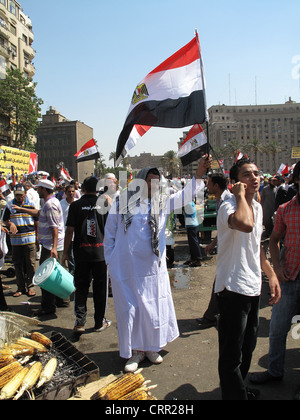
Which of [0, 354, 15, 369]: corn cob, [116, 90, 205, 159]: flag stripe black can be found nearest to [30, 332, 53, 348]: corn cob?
[0, 354, 15, 369]: corn cob

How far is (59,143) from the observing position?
103 meters

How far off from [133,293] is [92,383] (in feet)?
3.14

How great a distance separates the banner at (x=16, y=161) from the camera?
45.4ft

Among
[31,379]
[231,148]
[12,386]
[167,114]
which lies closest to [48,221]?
[167,114]

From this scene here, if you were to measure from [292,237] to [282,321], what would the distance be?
0.80 m

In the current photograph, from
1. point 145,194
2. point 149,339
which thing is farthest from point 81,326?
point 145,194

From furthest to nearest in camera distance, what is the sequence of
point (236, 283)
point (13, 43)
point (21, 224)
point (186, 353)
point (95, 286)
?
point (13, 43) < point (21, 224) < point (95, 286) < point (186, 353) < point (236, 283)

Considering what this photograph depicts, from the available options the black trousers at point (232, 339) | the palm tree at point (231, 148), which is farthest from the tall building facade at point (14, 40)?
the palm tree at point (231, 148)

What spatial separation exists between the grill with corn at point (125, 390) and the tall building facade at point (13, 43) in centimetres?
4197

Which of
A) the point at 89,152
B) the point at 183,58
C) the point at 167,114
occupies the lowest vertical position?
the point at 167,114

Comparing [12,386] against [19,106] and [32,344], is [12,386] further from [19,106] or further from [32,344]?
[19,106]

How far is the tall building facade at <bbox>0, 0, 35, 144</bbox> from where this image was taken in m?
41.5

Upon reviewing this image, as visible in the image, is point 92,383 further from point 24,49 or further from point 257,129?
point 257,129

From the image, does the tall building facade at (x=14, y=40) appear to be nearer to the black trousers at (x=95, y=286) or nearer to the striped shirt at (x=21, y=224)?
the striped shirt at (x=21, y=224)
